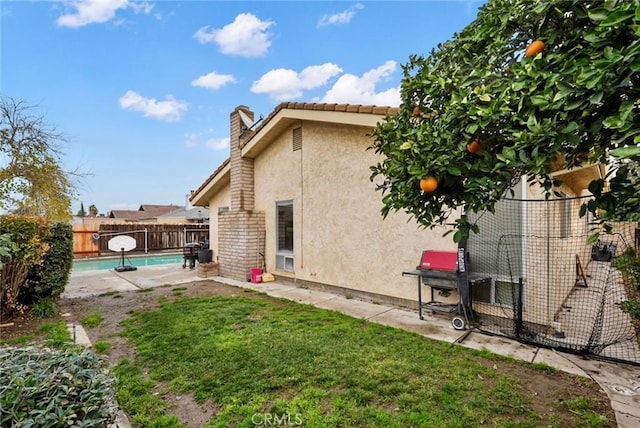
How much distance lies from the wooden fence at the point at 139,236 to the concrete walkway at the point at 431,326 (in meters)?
9.26

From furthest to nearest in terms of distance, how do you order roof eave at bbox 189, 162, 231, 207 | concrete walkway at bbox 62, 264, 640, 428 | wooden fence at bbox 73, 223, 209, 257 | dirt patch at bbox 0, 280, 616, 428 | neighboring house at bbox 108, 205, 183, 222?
neighboring house at bbox 108, 205, 183, 222, wooden fence at bbox 73, 223, 209, 257, roof eave at bbox 189, 162, 231, 207, concrete walkway at bbox 62, 264, 640, 428, dirt patch at bbox 0, 280, 616, 428

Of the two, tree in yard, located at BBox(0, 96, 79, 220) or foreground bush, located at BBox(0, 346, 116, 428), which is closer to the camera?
foreground bush, located at BBox(0, 346, 116, 428)

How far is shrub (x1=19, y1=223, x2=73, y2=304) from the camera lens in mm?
6926

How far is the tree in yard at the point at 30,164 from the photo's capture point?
12320 millimetres

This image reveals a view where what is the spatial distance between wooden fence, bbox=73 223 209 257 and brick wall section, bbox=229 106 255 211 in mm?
11149

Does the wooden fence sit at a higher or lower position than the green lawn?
higher

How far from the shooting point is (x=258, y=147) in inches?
420

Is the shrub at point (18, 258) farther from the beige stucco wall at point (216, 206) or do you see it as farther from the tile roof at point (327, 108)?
the beige stucco wall at point (216, 206)

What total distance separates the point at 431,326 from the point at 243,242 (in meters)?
6.70

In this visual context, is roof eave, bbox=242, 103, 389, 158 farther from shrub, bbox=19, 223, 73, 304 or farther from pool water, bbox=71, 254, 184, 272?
pool water, bbox=71, 254, 184, 272

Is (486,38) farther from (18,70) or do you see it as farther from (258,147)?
(18,70)

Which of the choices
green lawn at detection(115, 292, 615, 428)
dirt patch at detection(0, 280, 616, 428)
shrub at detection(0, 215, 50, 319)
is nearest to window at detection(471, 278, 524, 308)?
green lawn at detection(115, 292, 615, 428)

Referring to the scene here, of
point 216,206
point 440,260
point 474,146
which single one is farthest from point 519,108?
point 216,206

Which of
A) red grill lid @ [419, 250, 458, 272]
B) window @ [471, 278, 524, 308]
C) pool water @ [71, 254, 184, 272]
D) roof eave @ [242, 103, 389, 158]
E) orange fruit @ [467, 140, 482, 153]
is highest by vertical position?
roof eave @ [242, 103, 389, 158]
